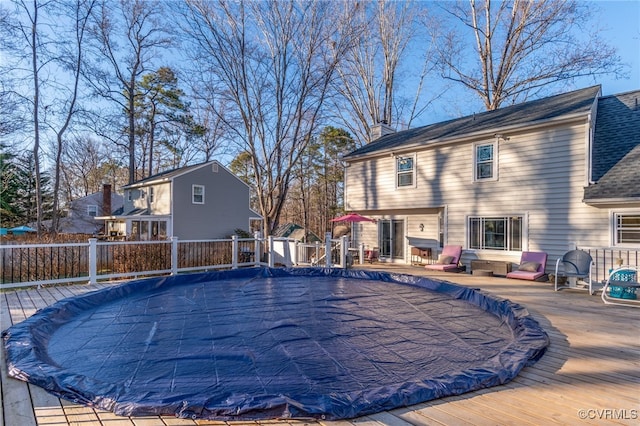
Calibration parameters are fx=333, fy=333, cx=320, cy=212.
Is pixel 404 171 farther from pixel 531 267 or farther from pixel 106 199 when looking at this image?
pixel 106 199

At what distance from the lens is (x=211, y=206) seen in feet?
63.1

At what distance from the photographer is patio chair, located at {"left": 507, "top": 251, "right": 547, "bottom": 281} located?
788 cm

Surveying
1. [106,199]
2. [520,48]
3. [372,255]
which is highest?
[520,48]

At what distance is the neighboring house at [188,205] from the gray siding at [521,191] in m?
11.2

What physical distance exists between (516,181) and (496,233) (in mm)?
1503

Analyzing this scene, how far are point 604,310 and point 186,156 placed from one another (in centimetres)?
2527

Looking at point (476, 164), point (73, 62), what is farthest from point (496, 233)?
point (73, 62)

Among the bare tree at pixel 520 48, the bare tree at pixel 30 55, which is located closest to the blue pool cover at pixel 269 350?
the bare tree at pixel 30 55

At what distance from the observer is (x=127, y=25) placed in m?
17.9

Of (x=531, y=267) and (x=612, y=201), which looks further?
(x=531, y=267)

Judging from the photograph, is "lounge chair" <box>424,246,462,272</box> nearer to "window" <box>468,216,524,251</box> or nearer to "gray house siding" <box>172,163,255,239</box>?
"window" <box>468,216,524,251</box>

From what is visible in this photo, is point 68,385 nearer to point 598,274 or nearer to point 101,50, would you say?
point 598,274

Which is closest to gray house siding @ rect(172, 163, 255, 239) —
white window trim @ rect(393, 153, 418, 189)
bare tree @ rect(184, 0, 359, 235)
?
bare tree @ rect(184, 0, 359, 235)

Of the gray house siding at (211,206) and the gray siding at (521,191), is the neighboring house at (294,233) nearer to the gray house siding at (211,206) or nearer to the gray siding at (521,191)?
the gray house siding at (211,206)
